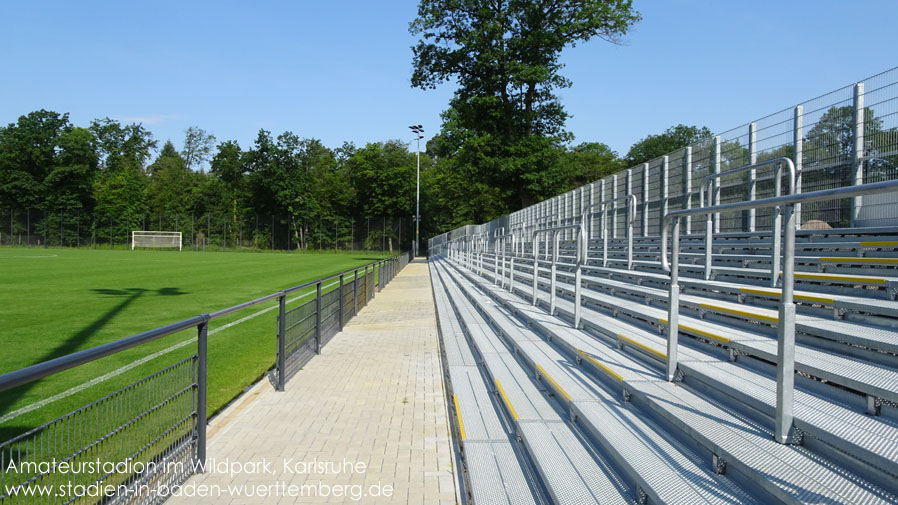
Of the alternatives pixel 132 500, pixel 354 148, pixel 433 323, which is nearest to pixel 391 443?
pixel 132 500

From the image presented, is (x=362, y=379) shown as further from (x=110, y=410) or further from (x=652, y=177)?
(x=652, y=177)

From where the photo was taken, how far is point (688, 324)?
479cm

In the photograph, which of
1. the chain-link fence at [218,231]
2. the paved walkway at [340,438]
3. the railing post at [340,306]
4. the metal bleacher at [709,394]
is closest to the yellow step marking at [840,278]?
the metal bleacher at [709,394]

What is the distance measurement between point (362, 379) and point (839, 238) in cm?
545

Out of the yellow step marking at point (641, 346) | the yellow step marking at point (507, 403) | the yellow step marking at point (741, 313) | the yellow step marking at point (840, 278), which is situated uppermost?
the yellow step marking at point (840, 278)

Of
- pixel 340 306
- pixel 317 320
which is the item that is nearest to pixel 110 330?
pixel 340 306

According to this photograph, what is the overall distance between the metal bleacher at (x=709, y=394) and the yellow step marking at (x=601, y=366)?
1 centimetres

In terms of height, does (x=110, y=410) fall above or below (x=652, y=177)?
below

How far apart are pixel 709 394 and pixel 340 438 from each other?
9.25 ft

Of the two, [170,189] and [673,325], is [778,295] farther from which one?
[170,189]

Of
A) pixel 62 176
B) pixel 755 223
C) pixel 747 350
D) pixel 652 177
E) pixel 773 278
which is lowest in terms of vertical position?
pixel 747 350

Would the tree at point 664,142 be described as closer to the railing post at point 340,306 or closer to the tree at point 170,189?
the tree at point 170,189

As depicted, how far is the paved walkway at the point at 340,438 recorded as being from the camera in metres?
3.82

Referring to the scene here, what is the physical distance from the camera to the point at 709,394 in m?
3.48
